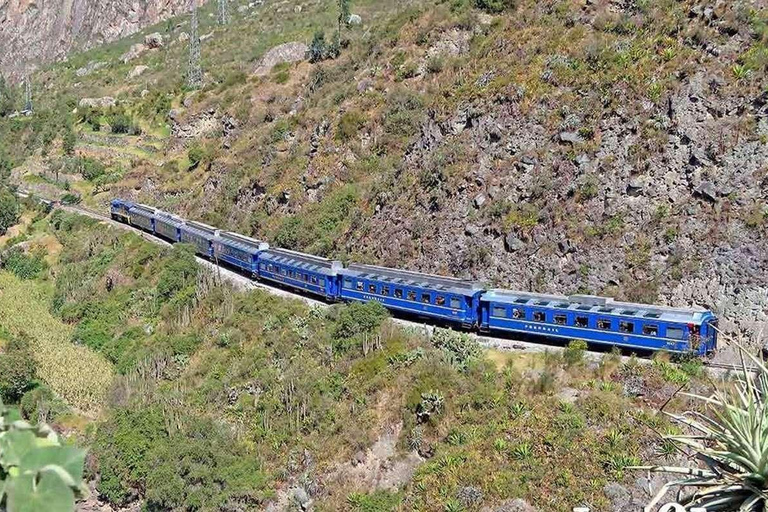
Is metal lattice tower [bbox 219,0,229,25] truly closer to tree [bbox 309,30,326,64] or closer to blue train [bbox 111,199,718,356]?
tree [bbox 309,30,326,64]

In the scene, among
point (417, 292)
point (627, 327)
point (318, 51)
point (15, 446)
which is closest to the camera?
point (15, 446)

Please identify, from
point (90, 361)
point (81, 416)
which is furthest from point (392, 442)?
point (90, 361)

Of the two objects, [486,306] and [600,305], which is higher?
[600,305]

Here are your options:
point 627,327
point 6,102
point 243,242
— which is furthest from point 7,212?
point 6,102

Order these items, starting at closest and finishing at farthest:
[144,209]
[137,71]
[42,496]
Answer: [42,496] → [144,209] → [137,71]

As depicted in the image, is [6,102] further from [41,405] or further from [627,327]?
[627,327]

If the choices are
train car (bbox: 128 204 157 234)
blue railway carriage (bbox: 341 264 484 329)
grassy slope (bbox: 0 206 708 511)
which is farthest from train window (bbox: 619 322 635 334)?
train car (bbox: 128 204 157 234)

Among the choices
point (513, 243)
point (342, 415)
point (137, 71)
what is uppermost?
point (137, 71)
